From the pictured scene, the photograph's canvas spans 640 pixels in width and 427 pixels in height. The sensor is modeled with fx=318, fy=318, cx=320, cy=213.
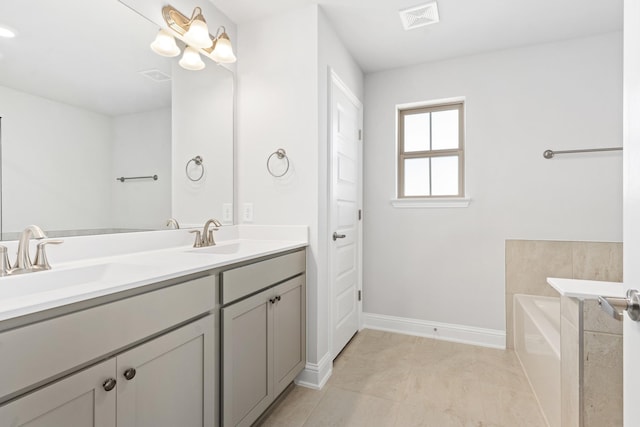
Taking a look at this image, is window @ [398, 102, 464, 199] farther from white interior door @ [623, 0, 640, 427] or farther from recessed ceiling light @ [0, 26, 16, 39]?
recessed ceiling light @ [0, 26, 16, 39]

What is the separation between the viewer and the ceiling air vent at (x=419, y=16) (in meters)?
2.06

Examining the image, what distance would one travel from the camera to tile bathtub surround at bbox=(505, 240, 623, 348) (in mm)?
2326

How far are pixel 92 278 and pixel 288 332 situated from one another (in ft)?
3.26

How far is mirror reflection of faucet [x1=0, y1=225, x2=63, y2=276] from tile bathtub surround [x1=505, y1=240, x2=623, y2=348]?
289 cm

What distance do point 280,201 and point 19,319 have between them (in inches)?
58.8

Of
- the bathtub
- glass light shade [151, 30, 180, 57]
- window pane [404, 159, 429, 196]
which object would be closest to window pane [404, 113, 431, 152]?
window pane [404, 159, 429, 196]

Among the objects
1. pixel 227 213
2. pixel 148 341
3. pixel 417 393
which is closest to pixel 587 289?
pixel 417 393

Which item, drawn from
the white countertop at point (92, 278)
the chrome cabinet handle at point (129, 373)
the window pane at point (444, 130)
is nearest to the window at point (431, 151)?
the window pane at point (444, 130)

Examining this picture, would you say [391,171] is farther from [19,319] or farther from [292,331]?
[19,319]

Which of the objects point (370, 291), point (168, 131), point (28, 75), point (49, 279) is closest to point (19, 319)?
point (49, 279)

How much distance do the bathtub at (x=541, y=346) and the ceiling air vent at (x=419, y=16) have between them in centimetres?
209

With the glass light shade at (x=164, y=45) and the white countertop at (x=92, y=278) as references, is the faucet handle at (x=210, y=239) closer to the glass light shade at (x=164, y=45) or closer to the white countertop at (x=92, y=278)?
the white countertop at (x=92, y=278)

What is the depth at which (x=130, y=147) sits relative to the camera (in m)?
1.58

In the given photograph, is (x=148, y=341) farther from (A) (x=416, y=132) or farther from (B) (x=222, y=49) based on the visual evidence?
(A) (x=416, y=132)
